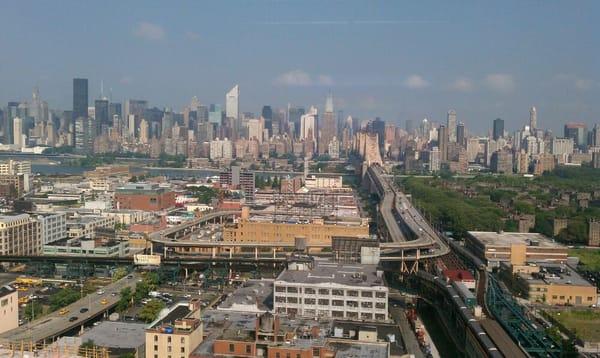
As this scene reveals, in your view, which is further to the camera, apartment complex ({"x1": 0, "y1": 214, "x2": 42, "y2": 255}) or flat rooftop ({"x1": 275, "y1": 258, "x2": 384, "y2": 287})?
apartment complex ({"x1": 0, "y1": 214, "x2": 42, "y2": 255})

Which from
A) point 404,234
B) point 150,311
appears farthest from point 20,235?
point 404,234

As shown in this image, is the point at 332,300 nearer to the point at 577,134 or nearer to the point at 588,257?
the point at 588,257

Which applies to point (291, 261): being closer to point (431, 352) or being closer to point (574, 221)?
point (431, 352)

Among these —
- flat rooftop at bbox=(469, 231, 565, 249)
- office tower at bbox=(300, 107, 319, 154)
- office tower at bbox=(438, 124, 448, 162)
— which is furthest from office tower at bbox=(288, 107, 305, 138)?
flat rooftop at bbox=(469, 231, 565, 249)

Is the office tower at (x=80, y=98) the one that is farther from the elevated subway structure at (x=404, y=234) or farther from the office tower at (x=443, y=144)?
the elevated subway structure at (x=404, y=234)

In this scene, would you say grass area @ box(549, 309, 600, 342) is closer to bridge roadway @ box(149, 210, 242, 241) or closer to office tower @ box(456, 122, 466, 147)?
bridge roadway @ box(149, 210, 242, 241)

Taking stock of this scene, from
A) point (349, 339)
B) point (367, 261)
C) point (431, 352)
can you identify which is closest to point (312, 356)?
point (349, 339)
